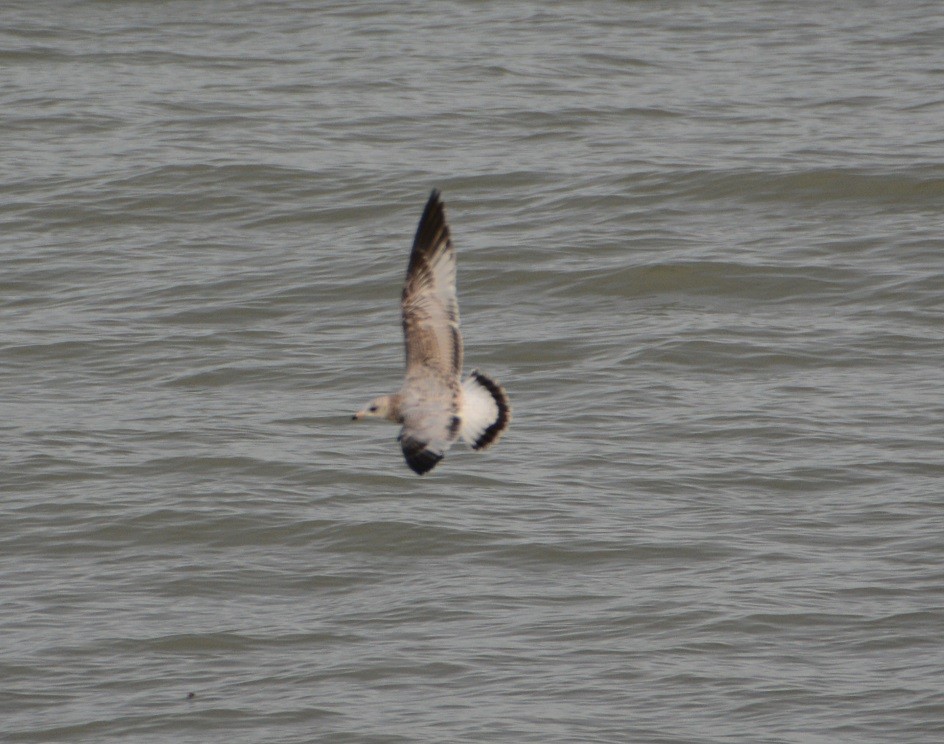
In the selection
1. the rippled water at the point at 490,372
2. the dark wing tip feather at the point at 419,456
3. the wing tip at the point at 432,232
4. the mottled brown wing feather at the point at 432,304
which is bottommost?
the rippled water at the point at 490,372

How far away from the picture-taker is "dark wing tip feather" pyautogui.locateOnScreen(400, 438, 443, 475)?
259 inches

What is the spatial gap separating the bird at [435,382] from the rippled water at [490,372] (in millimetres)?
2244

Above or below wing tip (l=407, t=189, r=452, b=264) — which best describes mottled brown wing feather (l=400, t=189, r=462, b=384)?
below

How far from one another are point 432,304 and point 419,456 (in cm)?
78

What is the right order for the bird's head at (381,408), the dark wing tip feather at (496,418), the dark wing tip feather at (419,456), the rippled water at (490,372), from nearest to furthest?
the dark wing tip feather at (419,456), the dark wing tip feather at (496,418), the bird's head at (381,408), the rippled water at (490,372)

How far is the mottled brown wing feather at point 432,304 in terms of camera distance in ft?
23.2

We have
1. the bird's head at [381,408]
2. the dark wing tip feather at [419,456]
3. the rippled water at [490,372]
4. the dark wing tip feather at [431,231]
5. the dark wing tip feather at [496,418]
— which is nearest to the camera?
the dark wing tip feather at [419,456]

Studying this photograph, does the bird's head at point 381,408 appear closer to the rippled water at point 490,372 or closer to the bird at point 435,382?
the bird at point 435,382

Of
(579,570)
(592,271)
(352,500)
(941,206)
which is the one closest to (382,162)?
(592,271)

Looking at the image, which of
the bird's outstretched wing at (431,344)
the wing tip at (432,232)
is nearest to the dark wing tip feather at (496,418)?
the bird's outstretched wing at (431,344)

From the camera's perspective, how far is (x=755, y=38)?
1992 centimetres

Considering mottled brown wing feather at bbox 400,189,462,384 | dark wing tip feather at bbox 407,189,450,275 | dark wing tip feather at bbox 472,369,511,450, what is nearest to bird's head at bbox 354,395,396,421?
mottled brown wing feather at bbox 400,189,462,384

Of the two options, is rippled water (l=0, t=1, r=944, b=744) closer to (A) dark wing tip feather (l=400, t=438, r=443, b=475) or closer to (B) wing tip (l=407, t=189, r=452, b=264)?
(A) dark wing tip feather (l=400, t=438, r=443, b=475)

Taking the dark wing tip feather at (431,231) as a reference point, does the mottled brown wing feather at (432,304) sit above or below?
below
